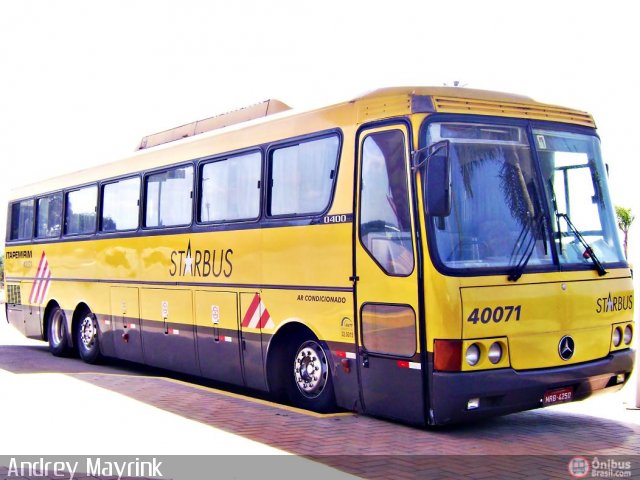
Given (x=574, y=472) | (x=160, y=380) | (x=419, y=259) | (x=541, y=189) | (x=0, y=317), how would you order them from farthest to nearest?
(x=0, y=317)
(x=160, y=380)
(x=541, y=189)
(x=419, y=259)
(x=574, y=472)

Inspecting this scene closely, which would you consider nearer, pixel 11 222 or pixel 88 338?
pixel 88 338

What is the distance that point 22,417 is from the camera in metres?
9.28

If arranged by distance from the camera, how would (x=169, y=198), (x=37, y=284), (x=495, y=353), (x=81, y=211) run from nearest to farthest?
(x=495, y=353) → (x=169, y=198) → (x=81, y=211) → (x=37, y=284)

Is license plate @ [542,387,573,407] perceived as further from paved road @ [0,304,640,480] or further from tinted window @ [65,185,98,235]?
tinted window @ [65,185,98,235]

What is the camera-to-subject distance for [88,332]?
50.9 ft

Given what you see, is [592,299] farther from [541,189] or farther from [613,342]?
[541,189]

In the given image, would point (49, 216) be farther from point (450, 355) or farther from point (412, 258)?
point (450, 355)

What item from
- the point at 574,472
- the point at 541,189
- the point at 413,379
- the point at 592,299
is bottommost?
the point at 574,472

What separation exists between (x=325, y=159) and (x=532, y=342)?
2.98 meters

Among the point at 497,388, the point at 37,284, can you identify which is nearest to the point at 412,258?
the point at 497,388

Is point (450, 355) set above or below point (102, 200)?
below

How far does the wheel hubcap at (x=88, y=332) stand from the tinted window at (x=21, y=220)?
11.3 feet

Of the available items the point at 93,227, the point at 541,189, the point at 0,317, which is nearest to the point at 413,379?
the point at 541,189

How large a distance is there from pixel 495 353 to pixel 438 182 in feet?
5.55
